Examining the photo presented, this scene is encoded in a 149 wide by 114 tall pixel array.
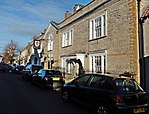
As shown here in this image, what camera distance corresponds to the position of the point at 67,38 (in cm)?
2391

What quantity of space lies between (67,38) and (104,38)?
856 centimetres

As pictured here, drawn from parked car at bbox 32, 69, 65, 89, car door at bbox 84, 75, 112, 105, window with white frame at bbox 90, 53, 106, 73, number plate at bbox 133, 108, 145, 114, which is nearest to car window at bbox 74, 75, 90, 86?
car door at bbox 84, 75, 112, 105

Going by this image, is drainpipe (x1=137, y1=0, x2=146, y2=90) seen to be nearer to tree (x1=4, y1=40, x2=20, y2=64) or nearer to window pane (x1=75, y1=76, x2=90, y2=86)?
window pane (x1=75, y1=76, x2=90, y2=86)

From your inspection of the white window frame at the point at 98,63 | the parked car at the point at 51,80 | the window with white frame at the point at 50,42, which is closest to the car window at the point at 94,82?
the parked car at the point at 51,80

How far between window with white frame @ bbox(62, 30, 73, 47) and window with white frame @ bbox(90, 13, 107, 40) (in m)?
5.00

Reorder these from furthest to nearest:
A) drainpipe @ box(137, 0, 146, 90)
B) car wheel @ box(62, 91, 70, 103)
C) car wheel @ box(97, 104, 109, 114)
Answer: drainpipe @ box(137, 0, 146, 90) → car wheel @ box(62, 91, 70, 103) → car wheel @ box(97, 104, 109, 114)

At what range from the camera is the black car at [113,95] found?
709 centimetres

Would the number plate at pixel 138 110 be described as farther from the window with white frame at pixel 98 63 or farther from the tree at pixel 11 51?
the tree at pixel 11 51

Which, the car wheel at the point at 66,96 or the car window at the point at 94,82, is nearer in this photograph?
the car window at the point at 94,82

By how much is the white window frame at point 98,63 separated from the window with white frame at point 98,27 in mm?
1589

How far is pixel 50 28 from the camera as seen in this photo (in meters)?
30.4

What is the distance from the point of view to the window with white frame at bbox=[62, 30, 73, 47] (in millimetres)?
22766

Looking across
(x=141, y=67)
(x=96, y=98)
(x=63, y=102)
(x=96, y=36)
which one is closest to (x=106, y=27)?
(x=96, y=36)

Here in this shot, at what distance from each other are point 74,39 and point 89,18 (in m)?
3.68
